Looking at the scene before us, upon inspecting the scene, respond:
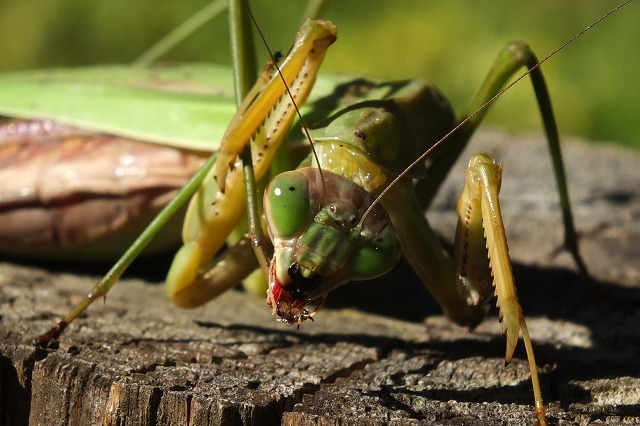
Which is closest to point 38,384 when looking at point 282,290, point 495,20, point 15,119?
point 282,290

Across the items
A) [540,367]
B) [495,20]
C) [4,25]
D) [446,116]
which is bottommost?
[540,367]

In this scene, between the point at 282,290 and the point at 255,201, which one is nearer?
the point at 282,290

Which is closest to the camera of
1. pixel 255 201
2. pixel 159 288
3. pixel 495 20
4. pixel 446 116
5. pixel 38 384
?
pixel 38 384

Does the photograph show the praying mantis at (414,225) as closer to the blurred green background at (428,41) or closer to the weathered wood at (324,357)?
the weathered wood at (324,357)

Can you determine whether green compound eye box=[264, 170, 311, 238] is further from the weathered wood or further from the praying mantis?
the weathered wood

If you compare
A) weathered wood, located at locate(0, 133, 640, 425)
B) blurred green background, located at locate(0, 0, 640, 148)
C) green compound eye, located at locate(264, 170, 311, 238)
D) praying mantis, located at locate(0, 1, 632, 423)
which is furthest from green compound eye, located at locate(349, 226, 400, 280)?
blurred green background, located at locate(0, 0, 640, 148)

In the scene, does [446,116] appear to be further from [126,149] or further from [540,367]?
[126,149]
